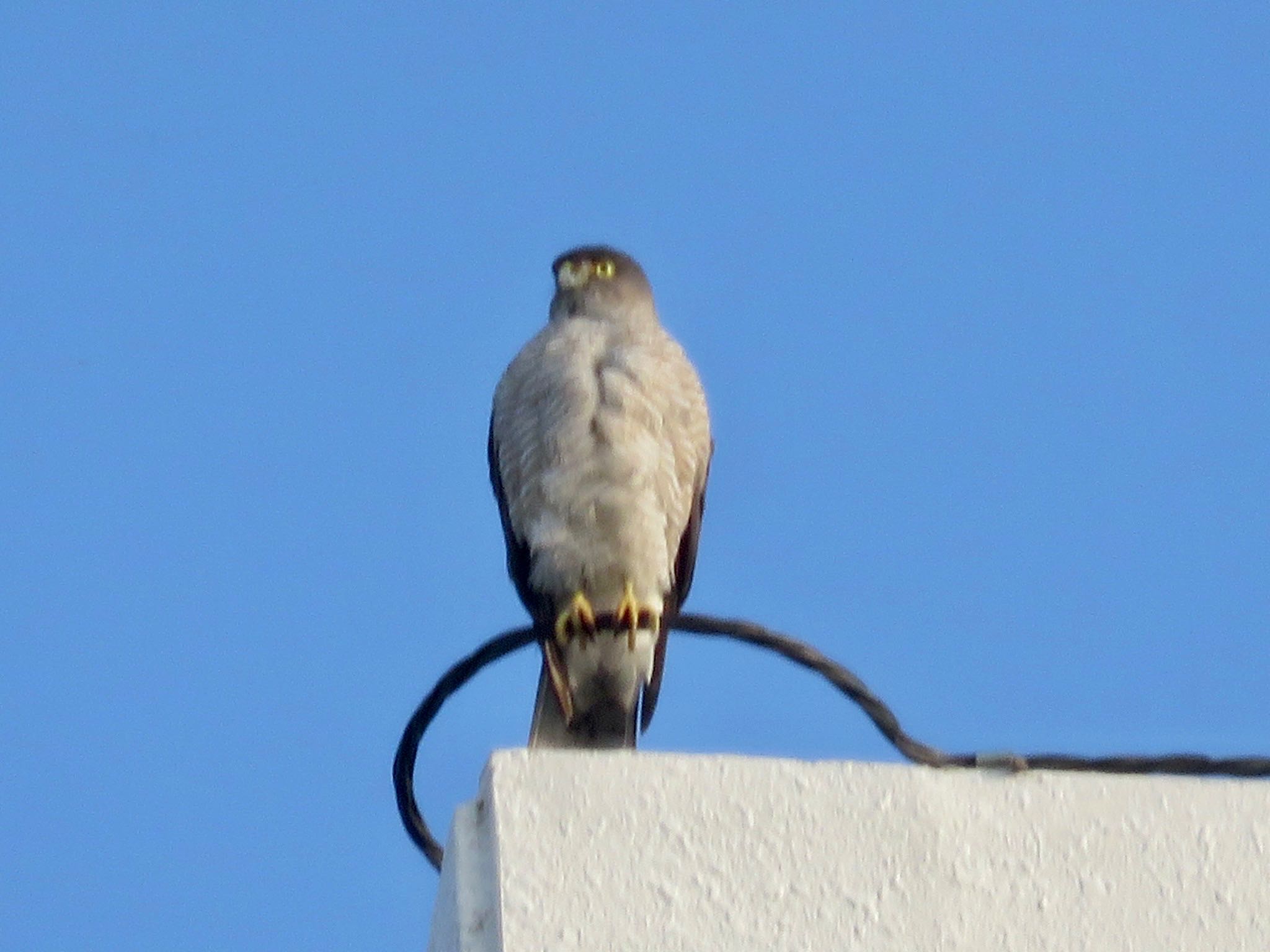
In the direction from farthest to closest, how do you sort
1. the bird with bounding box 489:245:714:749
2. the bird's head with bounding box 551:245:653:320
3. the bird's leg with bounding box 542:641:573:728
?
1. the bird's head with bounding box 551:245:653:320
2. the bird with bounding box 489:245:714:749
3. the bird's leg with bounding box 542:641:573:728

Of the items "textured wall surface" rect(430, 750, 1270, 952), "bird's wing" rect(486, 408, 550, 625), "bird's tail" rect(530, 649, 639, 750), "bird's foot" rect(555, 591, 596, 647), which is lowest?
"textured wall surface" rect(430, 750, 1270, 952)

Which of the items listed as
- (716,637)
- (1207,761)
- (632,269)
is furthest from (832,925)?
(632,269)

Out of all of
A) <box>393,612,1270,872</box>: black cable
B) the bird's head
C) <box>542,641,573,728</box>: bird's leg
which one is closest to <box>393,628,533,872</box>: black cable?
<box>393,612,1270,872</box>: black cable

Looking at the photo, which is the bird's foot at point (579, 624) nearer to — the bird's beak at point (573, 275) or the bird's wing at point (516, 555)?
the bird's wing at point (516, 555)

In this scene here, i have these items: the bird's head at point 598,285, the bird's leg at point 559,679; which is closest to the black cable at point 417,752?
the bird's leg at point 559,679

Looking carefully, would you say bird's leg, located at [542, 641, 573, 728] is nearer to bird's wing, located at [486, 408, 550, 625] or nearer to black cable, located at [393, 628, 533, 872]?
bird's wing, located at [486, 408, 550, 625]

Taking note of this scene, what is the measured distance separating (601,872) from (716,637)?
46.1 inches

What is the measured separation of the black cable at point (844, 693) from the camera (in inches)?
144

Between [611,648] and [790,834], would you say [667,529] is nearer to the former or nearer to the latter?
[611,648]

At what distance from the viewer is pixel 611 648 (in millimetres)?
6270

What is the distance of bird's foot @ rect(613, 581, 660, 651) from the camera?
245 inches

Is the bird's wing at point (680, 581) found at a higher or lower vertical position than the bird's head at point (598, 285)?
lower

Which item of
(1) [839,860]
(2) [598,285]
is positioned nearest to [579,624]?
(2) [598,285]

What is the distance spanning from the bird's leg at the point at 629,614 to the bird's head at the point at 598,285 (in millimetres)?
1283
